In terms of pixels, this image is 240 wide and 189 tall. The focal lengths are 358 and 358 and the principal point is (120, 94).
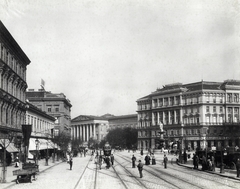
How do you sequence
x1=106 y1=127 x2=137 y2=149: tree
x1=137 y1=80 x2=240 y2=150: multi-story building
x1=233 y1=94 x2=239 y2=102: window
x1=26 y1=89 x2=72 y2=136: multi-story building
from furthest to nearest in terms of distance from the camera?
x1=106 y1=127 x2=137 y2=149: tree, x1=233 y1=94 x2=239 y2=102: window, x1=137 y1=80 x2=240 y2=150: multi-story building, x1=26 y1=89 x2=72 y2=136: multi-story building

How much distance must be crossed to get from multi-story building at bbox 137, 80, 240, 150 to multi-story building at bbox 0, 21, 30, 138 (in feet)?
230

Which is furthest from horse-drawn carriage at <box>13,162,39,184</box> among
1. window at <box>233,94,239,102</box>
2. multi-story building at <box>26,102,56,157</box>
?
window at <box>233,94,239,102</box>

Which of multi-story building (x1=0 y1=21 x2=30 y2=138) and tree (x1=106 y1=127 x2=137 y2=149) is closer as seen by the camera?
multi-story building (x1=0 y1=21 x2=30 y2=138)

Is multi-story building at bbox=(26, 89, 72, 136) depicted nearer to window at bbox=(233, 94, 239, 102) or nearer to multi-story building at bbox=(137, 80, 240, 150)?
multi-story building at bbox=(137, 80, 240, 150)

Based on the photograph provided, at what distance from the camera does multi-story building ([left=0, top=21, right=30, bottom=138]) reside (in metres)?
40.4

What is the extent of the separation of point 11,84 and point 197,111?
87697 mm

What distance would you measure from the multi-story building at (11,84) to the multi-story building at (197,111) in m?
70.2

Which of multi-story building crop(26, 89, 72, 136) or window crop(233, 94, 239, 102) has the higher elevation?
window crop(233, 94, 239, 102)

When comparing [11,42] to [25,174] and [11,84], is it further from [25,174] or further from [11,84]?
[25,174]

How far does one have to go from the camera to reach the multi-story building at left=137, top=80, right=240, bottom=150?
118562 millimetres

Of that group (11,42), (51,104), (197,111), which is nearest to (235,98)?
(197,111)

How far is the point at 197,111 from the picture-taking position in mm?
123188

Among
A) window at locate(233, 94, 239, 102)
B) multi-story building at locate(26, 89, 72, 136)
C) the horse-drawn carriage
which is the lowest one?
the horse-drawn carriage

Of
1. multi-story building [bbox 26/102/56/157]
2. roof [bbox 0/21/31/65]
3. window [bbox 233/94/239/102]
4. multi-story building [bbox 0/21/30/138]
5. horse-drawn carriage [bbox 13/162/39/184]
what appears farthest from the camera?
window [bbox 233/94/239/102]
